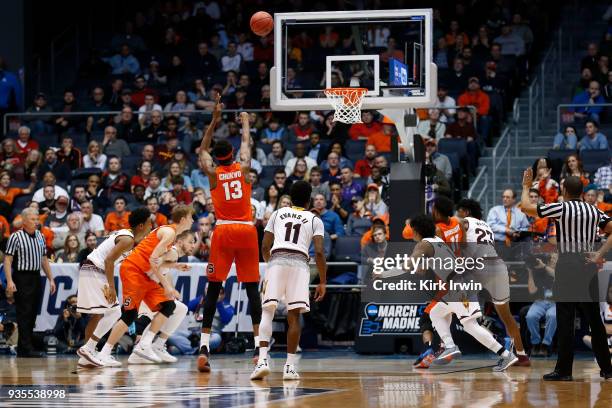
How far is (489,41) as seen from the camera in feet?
82.2

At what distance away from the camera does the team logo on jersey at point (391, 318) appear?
16.7 metres

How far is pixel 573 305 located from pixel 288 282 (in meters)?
3.00

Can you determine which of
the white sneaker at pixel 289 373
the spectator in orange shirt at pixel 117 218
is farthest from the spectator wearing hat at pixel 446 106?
the white sneaker at pixel 289 373

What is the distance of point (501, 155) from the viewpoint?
22594 mm

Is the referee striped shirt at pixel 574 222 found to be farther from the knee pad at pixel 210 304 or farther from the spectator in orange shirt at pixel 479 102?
the spectator in orange shirt at pixel 479 102

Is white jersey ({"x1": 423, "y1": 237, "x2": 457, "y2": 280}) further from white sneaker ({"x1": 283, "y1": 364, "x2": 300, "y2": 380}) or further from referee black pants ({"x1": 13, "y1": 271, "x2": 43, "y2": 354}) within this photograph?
referee black pants ({"x1": 13, "y1": 271, "x2": 43, "y2": 354})

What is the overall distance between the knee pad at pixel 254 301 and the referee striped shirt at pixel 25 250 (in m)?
4.97

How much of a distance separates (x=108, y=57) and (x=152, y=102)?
12.1 feet

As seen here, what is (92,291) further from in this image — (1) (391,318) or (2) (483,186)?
(2) (483,186)

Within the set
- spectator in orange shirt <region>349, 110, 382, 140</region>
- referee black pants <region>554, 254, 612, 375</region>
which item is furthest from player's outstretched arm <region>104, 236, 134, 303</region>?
spectator in orange shirt <region>349, 110, 382, 140</region>

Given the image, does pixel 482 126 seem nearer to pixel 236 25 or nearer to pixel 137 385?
pixel 236 25

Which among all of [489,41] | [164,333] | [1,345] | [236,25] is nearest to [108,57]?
[236,25]

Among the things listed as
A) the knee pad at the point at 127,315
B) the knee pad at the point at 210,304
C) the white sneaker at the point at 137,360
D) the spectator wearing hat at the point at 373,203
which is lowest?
the white sneaker at the point at 137,360

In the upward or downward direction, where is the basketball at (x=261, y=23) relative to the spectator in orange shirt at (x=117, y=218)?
upward
